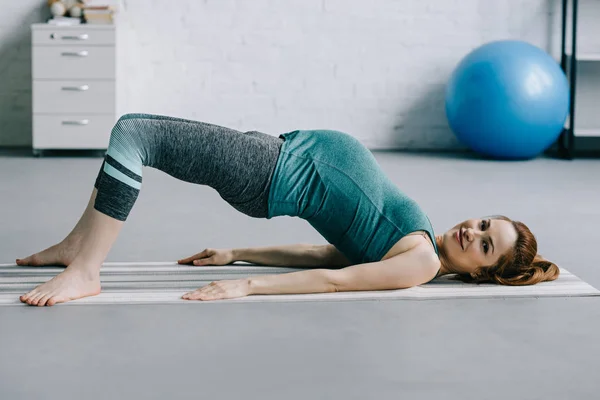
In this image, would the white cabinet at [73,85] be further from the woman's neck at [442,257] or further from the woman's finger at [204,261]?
the woman's neck at [442,257]

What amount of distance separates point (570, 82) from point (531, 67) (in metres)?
0.59

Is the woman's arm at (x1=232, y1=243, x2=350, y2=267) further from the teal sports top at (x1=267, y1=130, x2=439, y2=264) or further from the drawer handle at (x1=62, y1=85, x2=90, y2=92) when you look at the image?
the drawer handle at (x1=62, y1=85, x2=90, y2=92)

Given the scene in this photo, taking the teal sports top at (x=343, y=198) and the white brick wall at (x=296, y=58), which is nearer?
the teal sports top at (x=343, y=198)

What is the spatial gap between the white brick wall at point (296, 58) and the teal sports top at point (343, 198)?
3.58m

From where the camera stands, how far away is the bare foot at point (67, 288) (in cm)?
237

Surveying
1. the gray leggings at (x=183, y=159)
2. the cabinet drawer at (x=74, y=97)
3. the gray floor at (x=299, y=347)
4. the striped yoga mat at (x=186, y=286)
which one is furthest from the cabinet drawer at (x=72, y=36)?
the gray leggings at (x=183, y=159)

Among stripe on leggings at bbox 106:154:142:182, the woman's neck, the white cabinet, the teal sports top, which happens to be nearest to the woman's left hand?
the teal sports top

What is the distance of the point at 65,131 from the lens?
220 inches

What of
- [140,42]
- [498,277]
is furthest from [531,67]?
[498,277]

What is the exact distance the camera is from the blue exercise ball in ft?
17.7

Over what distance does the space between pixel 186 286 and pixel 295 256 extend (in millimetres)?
401

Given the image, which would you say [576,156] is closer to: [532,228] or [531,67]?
[531,67]

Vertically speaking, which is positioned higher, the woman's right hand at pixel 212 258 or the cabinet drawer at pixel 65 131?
the cabinet drawer at pixel 65 131

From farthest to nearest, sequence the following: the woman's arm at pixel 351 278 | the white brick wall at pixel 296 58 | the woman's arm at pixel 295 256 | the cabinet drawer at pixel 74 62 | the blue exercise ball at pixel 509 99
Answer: the white brick wall at pixel 296 58, the cabinet drawer at pixel 74 62, the blue exercise ball at pixel 509 99, the woman's arm at pixel 295 256, the woman's arm at pixel 351 278
